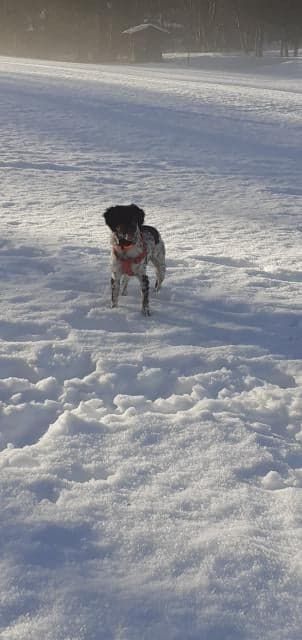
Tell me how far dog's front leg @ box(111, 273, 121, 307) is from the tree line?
73.0 meters

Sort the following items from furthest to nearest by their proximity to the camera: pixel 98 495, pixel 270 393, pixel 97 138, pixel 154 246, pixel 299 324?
pixel 97 138, pixel 154 246, pixel 299 324, pixel 270 393, pixel 98 495

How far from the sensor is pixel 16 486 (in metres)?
3.77

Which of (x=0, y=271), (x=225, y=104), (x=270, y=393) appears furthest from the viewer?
(x=225, y=104)

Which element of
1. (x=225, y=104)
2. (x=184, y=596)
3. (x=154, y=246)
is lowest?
(x=184, y=596)

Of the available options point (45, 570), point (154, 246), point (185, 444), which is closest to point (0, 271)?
point (154, 246)

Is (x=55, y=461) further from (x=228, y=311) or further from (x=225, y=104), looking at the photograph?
(x=225, y=104)

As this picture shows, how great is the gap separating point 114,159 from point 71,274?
10881mm

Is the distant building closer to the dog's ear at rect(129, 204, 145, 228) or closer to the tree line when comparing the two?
the tree line

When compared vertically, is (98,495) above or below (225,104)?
below

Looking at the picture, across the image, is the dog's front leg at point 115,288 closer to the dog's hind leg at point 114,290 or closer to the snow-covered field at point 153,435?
the dog's hind leg at point 114,290

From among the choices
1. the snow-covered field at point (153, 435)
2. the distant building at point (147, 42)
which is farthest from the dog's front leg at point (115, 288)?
the distant building at point (147, 42)

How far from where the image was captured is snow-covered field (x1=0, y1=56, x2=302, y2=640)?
3025 mm

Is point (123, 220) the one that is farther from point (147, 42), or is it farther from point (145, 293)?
point (147, 42)

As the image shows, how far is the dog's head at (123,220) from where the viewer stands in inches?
247
